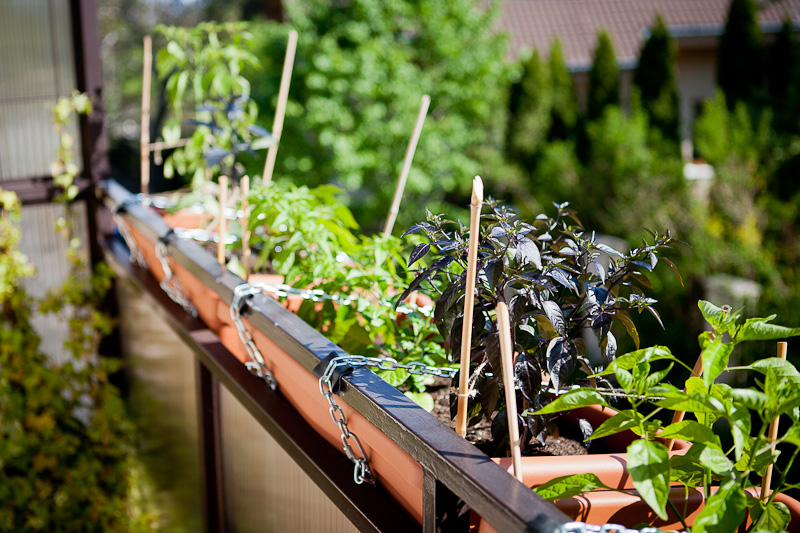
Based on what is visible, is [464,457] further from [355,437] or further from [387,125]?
[387,125]

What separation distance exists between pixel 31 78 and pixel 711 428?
2.85m

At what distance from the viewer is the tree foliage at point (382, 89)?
8.54 meters

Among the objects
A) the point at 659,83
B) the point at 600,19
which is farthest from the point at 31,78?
the point at 600,19

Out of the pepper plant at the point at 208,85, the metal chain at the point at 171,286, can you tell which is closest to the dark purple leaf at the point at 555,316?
the metal chain at the point at 171,286

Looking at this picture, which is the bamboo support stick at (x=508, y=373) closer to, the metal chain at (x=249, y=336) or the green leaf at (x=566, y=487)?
the green leaf at (x=566, y=487)

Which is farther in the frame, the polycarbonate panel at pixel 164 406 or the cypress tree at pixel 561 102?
the cypress tree at pixel 561 102

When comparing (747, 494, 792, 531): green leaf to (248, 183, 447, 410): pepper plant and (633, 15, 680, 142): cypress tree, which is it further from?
(633, 15, 680, 142): cypress tree

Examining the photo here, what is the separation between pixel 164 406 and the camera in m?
2.34

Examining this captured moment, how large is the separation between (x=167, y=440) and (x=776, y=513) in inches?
75.7

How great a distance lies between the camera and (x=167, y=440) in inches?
91.8

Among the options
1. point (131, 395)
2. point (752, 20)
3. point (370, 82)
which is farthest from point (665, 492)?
point (752, 20)

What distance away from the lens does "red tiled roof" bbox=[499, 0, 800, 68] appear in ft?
41.8

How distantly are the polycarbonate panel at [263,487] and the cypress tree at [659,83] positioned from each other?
386 inches

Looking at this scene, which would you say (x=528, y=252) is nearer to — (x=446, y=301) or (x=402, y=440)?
(x=446, y=301)
